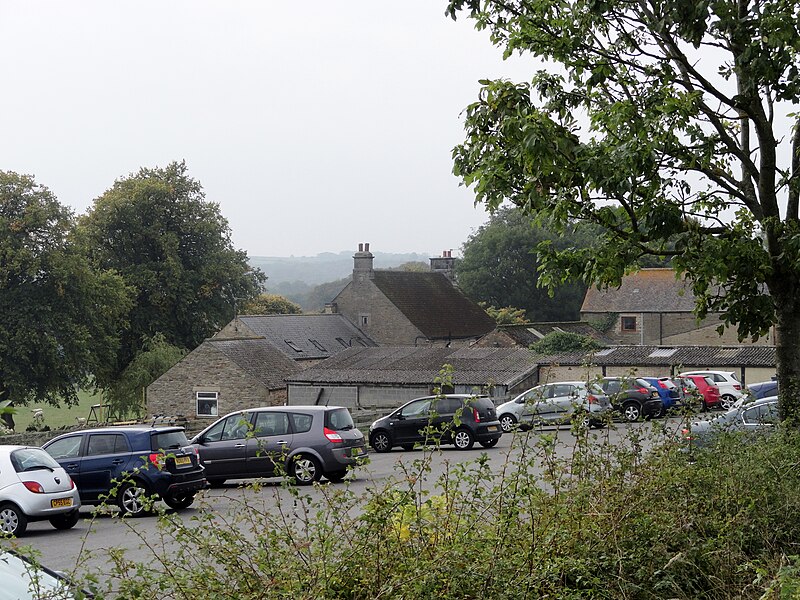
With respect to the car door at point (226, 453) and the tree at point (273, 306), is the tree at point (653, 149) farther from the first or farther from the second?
the tree at point (273, 306)

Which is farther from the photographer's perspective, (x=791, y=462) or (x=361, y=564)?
(x=791, y=462)

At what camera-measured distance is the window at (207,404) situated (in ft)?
174

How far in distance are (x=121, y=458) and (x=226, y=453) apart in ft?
12.3

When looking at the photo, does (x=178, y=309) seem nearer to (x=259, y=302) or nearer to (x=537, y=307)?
(x=259, y=302)

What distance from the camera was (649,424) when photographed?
11.4 metres

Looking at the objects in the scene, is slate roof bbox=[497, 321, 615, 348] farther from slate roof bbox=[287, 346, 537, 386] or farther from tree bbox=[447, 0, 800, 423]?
tree bbox=[447, 0, 800, 423]

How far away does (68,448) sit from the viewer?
20.5 m

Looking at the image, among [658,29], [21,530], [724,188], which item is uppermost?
[658,29]

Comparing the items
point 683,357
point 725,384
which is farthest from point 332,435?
point 683,357

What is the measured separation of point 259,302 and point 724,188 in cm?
7858

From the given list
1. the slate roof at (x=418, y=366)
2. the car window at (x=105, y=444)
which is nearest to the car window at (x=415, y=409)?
the car window at (x=105, y=444)

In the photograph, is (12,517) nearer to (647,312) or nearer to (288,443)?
(288,443)

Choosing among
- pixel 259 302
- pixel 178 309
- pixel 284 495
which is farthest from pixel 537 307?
pixel 284 495

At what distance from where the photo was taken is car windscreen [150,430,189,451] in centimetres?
2025
